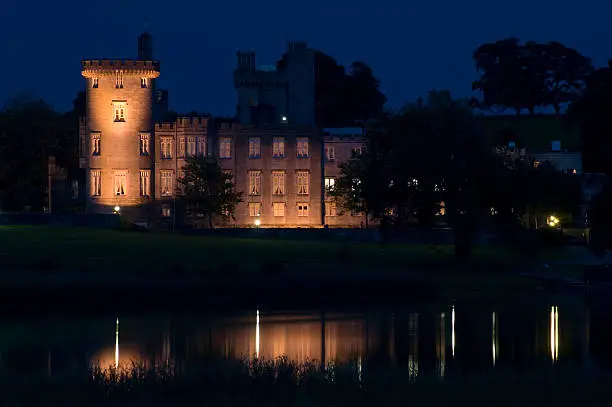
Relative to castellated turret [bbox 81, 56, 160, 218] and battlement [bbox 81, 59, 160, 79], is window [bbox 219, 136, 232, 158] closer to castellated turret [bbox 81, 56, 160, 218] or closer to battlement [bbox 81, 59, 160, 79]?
castellated turret [bbox 81, 56, 160, 218]

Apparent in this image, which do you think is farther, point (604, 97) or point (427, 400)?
point (604, 97)

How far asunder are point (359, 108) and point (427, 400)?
126107 millimetres

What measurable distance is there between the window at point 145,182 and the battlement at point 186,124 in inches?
148

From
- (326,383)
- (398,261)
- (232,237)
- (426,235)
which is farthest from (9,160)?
(326,383)

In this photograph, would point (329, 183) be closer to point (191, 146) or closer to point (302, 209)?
point (302, 209)

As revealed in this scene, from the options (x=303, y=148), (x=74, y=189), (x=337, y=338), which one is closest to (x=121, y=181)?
(x=303, y=148)

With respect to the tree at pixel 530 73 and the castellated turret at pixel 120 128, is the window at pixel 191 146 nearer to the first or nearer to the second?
the castellated turret at pixel 120 128

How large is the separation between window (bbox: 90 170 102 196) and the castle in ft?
0.27

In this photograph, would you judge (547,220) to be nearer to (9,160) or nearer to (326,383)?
(9,160)

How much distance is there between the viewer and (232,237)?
88625mm

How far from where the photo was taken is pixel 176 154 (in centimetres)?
10500

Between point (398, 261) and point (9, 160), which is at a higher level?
point (9, 160)

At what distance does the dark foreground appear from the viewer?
28.2 metres

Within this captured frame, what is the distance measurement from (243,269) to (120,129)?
46.6m
